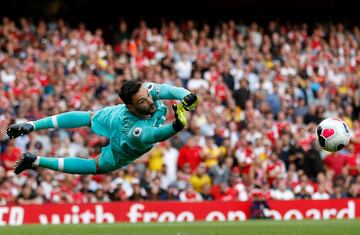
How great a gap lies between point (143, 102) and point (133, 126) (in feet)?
1.24

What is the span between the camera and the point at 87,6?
26594 mm

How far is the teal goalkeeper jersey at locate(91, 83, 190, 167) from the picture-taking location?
1219cm

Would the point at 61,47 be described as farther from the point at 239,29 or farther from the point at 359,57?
the point at 359,57

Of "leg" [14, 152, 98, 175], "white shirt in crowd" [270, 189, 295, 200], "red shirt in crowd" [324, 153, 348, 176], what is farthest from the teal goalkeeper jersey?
"red shirt in crowd" [324, 153, 348, 176]

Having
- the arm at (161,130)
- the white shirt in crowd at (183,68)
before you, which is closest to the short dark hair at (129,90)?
the arm at (161,130)

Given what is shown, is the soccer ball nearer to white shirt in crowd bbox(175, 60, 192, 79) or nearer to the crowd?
the crowd

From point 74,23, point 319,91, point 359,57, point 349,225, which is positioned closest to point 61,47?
point 74,23

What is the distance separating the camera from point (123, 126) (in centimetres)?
1272

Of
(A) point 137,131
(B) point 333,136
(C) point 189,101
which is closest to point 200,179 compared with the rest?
(B) point 333,136

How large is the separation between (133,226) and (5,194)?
369 centimetres

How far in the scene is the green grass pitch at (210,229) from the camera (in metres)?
13.7

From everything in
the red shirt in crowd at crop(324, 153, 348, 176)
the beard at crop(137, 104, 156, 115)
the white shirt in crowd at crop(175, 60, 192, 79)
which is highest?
the white shirt in crowd at crop(175, 60, 192, 79)

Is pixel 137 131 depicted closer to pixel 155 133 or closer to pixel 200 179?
pixel 155 133

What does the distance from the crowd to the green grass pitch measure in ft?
10.4
